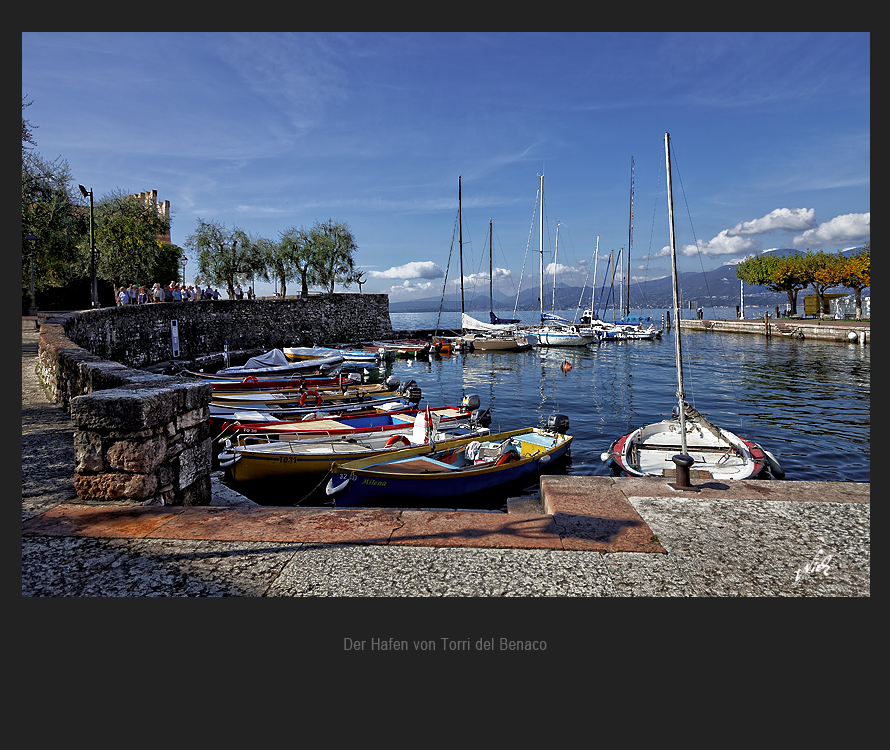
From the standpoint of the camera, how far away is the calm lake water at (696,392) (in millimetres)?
14312

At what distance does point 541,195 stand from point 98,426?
45.3 meters

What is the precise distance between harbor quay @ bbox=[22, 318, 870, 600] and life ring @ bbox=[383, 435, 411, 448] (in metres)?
6.80

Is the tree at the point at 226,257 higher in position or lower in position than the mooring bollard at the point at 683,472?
higher

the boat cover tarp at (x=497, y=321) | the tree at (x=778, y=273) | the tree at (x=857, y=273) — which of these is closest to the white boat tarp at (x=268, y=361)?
the boat cover tarp at (x=497, y=321)

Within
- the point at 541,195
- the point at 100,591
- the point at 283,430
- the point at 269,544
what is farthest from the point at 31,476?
the point at 541,195

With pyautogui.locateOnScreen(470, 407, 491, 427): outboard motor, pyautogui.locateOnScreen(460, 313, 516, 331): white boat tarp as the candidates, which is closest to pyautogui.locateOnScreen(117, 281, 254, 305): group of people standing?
pyautogui.locateOnScreen(460, 313, 516, 331): white boat tarp

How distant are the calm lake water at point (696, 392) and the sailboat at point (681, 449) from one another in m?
1.47

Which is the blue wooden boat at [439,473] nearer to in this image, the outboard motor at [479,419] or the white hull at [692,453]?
the white hull at [692,453]

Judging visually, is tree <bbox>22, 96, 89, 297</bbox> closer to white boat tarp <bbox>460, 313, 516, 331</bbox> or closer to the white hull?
the white hull

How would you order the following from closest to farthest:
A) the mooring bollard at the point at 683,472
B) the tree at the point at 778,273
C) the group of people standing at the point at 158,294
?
1. the mooring bollard at the point at 683,472
2. the group of people standing at the point at 158,294
3. the tree at the point at 778,273

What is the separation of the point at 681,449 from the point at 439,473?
5.34 meters

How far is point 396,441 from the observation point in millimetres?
11734

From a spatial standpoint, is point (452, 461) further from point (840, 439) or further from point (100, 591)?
point (840, 439)

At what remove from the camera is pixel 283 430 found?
12.7 metres
